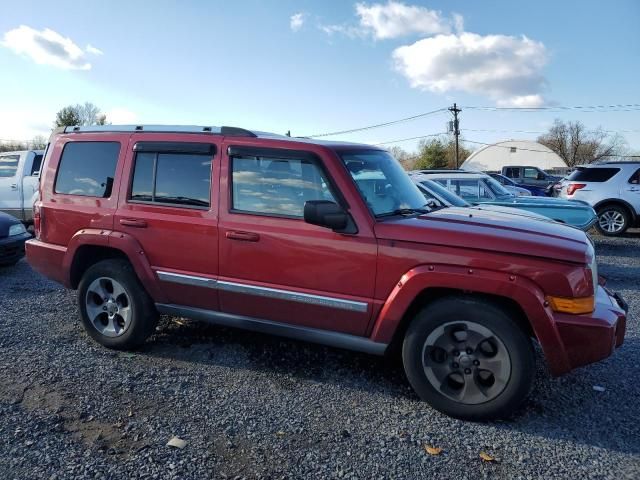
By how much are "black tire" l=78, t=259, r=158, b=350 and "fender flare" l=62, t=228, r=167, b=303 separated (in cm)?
10

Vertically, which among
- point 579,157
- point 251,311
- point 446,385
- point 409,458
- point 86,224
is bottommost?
point 409,458

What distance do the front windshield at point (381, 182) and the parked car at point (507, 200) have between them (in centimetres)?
510

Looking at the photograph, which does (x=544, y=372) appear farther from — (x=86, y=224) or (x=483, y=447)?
(x=86, y=224)

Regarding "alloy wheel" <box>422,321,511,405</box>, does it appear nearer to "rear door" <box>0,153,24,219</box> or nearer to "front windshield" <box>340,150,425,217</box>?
"front windshield" <box>340,150,425,217</box>

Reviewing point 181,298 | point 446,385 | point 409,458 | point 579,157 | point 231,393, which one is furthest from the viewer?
point 579,157

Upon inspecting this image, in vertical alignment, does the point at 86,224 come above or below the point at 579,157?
below

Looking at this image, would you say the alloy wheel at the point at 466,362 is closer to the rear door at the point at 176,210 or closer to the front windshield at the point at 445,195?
the rear door at the point at 176,210

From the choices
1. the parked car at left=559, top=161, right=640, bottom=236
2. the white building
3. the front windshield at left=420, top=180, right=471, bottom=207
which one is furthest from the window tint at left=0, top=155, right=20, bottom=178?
the white building

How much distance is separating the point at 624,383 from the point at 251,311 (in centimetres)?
299

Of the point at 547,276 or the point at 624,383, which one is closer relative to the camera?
the point at 547,276

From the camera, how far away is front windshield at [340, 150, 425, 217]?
3676mm

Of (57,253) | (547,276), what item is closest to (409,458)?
(547,276)

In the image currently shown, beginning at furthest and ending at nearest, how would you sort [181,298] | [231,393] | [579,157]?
[579,157], [181,298], [231,393]

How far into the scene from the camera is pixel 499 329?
313cm
